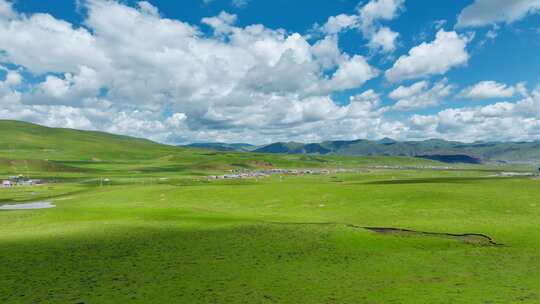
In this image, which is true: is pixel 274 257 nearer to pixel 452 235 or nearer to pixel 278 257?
pixel 278 257

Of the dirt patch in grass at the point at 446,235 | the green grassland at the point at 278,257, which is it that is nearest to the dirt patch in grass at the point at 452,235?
the dirt patch in grass at the point at 446,235

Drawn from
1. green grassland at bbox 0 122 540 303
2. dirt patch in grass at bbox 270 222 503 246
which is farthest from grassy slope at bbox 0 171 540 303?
dirt patch in grass at bbox 270 222 503 246

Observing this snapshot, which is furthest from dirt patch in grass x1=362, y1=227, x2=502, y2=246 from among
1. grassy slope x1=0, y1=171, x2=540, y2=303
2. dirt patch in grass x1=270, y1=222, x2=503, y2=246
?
grassy slope x1=0, y1=171, x2=540, y2=303

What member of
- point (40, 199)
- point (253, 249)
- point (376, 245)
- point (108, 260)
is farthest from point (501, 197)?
point (40, 199)

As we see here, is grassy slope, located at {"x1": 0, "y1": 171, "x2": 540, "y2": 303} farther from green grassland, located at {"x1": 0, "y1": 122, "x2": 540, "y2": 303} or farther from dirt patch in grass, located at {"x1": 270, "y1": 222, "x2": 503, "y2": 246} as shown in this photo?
dirt patch in grass, located at {"x1": 270, "y1": 222, "x2": 503, "y2": 246}

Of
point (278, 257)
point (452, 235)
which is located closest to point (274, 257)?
point (278, 257)

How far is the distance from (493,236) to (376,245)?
1948cm

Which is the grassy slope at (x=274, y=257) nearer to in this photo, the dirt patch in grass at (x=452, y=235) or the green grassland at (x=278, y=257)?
the green grassland at (x=278, y=257)

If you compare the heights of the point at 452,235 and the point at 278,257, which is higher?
the point at 278,257

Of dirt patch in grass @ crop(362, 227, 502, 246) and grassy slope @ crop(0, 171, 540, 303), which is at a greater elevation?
grassy slope @ crop(0, 171, 540, 303)

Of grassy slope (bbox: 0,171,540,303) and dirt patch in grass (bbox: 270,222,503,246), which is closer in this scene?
grassy slope (bbox: 0,171,540,303)

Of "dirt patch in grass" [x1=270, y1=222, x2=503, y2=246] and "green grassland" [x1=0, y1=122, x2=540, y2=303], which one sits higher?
"green grassland" [x1=0, y1=122, x2=540, y2=303]

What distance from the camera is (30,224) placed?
7306cm

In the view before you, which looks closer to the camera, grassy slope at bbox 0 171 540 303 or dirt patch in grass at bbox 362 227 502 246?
grassy slope at bbox 0 171 540 303
